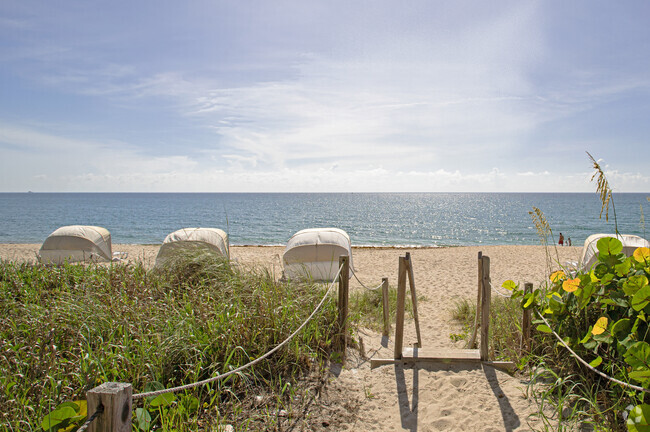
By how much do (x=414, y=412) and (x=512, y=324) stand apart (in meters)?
2.24

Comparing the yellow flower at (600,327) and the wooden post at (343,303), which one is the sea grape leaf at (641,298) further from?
the wooden post at (343,303)

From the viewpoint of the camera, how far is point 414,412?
12.8ft

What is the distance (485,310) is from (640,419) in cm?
253

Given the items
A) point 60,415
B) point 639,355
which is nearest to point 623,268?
point 639,355

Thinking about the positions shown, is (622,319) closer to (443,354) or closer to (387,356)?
(443,354)

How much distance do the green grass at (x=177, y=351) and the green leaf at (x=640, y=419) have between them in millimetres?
2506

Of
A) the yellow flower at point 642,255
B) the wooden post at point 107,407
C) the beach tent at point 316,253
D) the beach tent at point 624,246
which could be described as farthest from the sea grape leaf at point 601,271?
the beach tent at point 624,246

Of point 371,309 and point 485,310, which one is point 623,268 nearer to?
point 485,310

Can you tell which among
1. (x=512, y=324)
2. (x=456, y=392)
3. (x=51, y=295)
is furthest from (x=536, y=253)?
(x=51, y=295)

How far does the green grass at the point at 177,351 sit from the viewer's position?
308cm

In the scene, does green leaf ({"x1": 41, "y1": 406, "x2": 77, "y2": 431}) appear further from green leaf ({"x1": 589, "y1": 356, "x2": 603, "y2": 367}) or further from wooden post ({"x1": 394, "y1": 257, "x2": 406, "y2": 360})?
green leaf ({"x1": 589, "y1": 356, "x2": 603, "y2": 367})

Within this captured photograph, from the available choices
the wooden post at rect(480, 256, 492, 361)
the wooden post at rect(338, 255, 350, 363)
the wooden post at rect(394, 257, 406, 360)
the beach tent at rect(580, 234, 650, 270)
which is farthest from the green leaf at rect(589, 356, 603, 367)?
the beach tent at rect(580, 234, 650, 270)

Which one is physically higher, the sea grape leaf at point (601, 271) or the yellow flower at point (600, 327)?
the sea grape leaf at point (601, 271)

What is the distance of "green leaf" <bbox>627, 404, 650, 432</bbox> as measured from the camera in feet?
7.52
